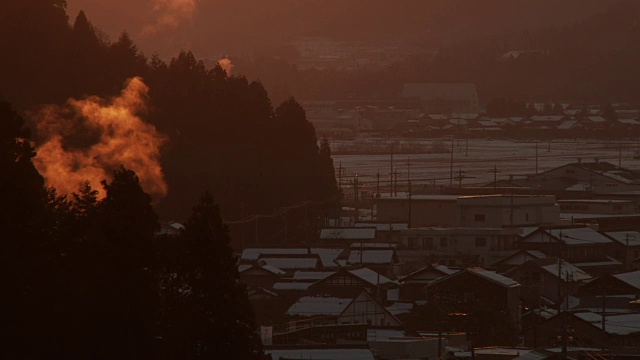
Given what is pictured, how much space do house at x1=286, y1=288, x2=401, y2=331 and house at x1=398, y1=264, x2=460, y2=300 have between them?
1367 mm

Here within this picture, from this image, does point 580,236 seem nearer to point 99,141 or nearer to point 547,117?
point 99,141

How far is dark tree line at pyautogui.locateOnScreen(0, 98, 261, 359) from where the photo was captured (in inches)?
285

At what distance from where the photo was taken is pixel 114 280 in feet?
Result: 24.5

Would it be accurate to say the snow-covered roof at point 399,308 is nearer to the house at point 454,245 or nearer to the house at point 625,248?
the house at point 454,245

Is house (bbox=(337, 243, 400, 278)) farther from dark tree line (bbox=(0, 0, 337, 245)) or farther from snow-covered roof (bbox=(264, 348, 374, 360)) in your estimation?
snow-covered roof (bbox=(264, 348, 374, 360))

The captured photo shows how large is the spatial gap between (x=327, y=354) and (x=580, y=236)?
9133mm

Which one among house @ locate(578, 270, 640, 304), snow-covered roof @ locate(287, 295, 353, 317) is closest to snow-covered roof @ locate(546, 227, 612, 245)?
house @ locate(578, 270, 640, 304)

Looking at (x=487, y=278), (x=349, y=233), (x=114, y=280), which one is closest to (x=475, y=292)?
(x=487, y=278)

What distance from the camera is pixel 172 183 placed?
62.4 feet

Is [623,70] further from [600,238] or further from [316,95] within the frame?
[600,238]

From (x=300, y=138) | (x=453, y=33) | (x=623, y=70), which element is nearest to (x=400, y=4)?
(x=453, y=33)

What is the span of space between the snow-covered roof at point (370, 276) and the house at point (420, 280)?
0.16 m

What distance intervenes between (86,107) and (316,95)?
2017 inches

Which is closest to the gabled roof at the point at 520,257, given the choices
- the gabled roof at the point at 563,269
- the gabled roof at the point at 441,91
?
the gabled roof at the point at 563,269
